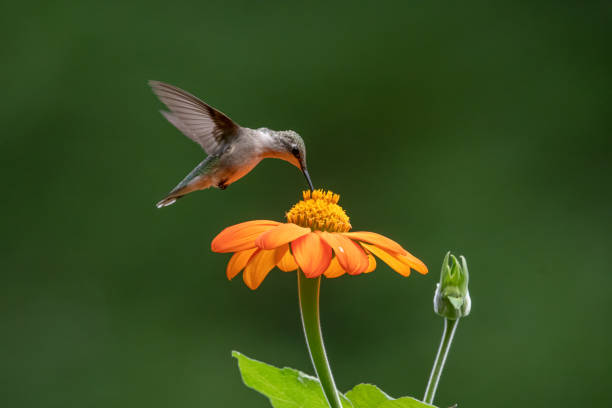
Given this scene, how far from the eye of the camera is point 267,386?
410 millimetres

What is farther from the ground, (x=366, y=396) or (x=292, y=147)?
(x=292, y=147)

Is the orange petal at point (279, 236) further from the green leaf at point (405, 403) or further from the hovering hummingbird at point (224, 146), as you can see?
the hovering hummingbird at point (224, 146)

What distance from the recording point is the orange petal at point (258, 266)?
453 millimetres

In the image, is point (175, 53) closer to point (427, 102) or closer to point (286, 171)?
point (286, 171)

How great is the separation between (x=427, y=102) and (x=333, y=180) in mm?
425

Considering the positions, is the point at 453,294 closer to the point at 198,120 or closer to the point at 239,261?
the point at 239,261

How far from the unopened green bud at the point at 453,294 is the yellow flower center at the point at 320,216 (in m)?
0.09

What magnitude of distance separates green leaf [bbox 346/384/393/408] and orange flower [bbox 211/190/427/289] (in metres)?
0.07

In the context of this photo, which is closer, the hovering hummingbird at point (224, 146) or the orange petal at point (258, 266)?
the orange petal at point (258, 266)

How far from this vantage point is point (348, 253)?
1.30 ft

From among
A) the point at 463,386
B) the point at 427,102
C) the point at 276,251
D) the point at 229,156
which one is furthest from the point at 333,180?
the point at 276,251

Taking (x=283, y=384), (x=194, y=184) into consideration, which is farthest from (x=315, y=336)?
(x=194, y=184)

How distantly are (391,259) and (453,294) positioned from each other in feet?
0.18

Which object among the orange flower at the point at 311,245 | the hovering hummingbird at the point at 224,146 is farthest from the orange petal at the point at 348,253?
the hovering hummingbird at the point at 224,146
